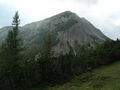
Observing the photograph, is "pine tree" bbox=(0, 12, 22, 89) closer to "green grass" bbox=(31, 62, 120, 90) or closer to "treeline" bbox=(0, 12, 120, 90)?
"treeline" bbox=(0, 12, 120, 90)

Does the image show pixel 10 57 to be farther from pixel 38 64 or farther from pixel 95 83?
pixel 95 83

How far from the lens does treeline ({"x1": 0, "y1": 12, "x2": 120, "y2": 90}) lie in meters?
55.7

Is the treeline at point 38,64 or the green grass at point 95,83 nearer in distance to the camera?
the green grass at point 95,83

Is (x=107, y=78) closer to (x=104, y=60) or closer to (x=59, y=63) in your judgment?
(x=59, y=63)

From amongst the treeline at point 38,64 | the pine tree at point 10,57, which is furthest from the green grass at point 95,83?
the pine tree at point 10,57

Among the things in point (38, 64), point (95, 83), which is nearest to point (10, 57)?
point (38, 64)

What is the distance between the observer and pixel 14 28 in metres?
57.6

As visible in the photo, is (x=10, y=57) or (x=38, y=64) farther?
(x=38, y=64)

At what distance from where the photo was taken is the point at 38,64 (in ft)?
223

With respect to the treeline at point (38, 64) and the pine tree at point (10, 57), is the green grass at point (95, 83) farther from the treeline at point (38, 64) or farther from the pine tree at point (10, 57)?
the pine tree at point (10, 57)

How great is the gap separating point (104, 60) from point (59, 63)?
23.7 meters

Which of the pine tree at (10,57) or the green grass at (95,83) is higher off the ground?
the pine tree at (10,57)

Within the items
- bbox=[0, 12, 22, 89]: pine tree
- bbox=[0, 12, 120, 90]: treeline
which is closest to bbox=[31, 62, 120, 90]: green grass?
bbox=[0, 12, 120, 90]: treeline

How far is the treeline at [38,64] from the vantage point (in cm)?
5572
